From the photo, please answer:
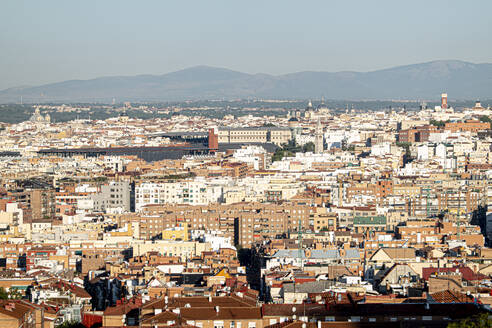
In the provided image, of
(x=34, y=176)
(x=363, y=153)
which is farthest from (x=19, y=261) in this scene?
(x=363, y=153)

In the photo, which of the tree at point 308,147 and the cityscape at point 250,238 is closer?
the cityscape at point 250,238

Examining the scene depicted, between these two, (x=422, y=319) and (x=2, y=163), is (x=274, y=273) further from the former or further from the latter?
(x=2, y=163)

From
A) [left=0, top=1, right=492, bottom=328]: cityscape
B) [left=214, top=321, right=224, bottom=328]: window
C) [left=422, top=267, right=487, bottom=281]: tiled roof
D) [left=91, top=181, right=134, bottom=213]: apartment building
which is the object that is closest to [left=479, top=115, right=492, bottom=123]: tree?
[left=0, top=1, right=492, bottom=328]: cityscape

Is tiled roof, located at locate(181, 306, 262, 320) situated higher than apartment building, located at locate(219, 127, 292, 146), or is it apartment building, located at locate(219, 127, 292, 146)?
tiled roof, located at locate(181, 306, 262, 320)

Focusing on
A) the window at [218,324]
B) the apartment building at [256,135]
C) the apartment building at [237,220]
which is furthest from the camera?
the apartment building at [256,135]

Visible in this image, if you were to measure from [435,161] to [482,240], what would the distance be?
33.0 m

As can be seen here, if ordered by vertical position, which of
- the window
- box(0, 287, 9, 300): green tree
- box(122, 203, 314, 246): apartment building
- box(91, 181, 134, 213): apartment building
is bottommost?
box(91, 181, 134, 213): apartment building

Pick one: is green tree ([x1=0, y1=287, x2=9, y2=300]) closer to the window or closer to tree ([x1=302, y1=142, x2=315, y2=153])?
the window

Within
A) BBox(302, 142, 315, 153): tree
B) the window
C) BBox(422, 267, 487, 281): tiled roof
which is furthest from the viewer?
BBox(302, 142, 315, 153): tree

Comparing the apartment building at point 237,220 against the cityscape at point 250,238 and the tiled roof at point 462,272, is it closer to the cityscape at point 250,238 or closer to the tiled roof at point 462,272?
the cityscape at point 250,238

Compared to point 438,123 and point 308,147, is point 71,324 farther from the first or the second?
point 438,123

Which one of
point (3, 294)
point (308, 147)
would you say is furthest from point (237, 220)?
point (308, 147)

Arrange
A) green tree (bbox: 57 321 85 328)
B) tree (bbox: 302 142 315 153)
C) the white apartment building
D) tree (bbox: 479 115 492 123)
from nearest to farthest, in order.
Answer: green tree (bbox: 57 321 85 328), the white apartment building, tree (bbox: 302 142 315 153), tree (bbox: 479 115 492 123)

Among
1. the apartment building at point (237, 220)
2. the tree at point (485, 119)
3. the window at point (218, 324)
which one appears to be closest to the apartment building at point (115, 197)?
the apartment building at point (237, 220)
